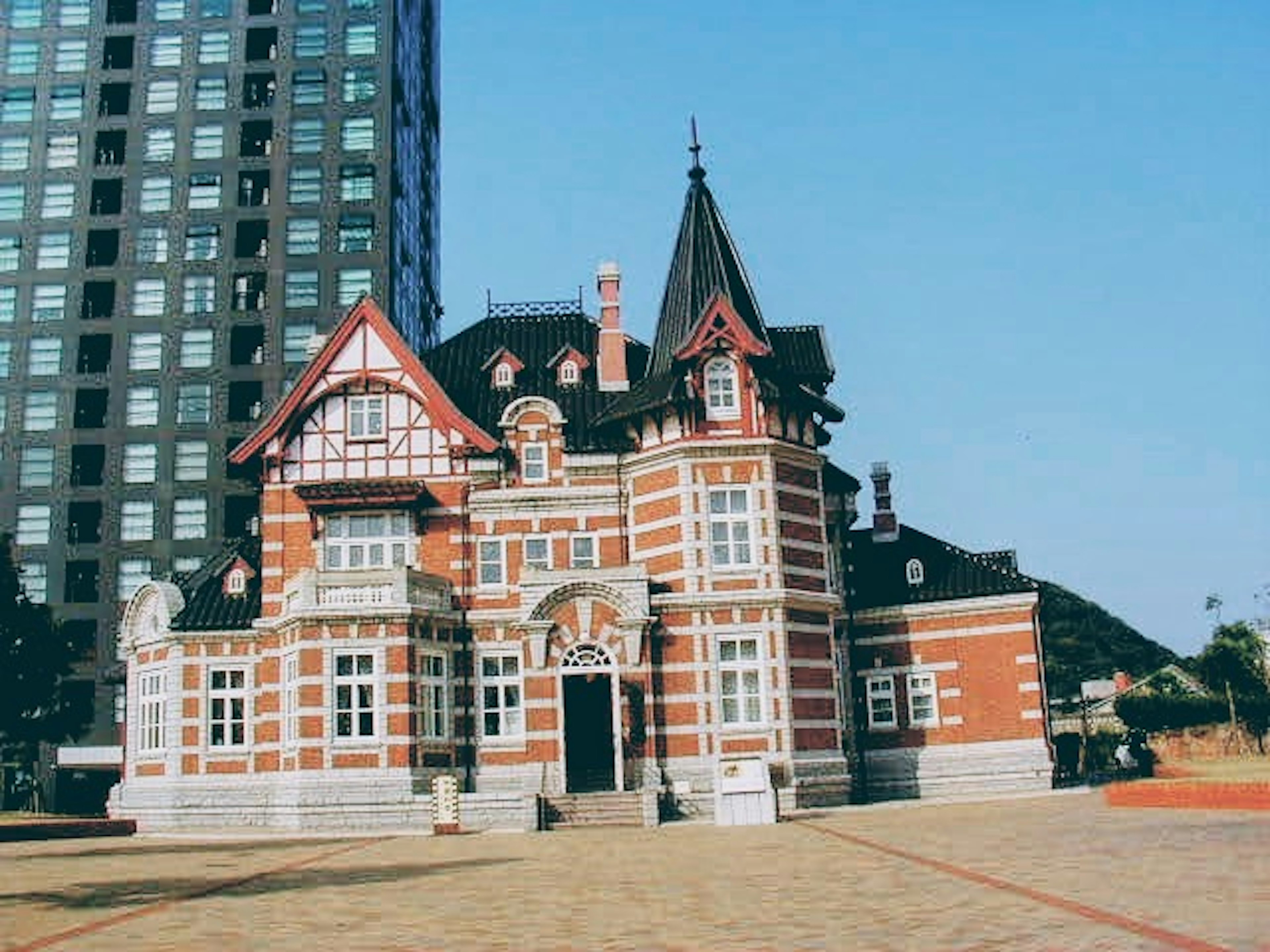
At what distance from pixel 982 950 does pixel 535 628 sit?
2486 centimetres

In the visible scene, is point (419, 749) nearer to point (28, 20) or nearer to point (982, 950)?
point (982, 950)

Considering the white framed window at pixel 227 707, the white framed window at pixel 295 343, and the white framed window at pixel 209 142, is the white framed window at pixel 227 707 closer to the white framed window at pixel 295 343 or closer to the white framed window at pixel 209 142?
the white framed window at pixel 295 343

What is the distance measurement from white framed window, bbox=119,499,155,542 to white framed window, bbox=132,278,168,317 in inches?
403

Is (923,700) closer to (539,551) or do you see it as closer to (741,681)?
A: (741,681)

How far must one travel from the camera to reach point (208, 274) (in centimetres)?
7112

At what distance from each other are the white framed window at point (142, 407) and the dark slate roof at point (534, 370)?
32.0 m

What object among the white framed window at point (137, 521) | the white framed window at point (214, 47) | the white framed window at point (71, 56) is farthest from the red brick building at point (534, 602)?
the white framed window at point (71, 56)

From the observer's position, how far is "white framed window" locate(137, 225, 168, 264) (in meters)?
71.6

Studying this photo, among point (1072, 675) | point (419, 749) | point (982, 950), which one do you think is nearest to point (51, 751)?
point (419, 749)

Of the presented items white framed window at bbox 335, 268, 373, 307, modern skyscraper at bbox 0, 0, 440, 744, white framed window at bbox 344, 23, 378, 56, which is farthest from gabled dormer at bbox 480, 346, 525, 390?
white framed window at bbox 344, 23, 378, 56

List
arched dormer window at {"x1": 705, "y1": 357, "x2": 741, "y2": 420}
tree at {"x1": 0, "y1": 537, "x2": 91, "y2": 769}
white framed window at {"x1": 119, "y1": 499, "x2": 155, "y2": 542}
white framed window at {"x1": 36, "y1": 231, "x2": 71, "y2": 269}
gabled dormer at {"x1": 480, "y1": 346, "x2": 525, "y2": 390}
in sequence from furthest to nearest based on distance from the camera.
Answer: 1. white framed window at {"x1": 36, "y1": 231, "x2": 71, "y2": 269}
2. white framed window at {"x1": 119, "y1": 499, "x2": 155, "y2": 542}
3. tree at {"x1": 0, "y1": 537, "x2": 91, "y2": 769}
4. gabled dormer at {"x1": 480, "y1": 346, "x2": 525, "y2": 390}
5. arched dormer window at {"x1": 705, "y1": 357, "x2": 741, "y2": 420}

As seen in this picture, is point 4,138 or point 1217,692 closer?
point 1217,692

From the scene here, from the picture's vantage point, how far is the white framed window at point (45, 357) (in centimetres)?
7044

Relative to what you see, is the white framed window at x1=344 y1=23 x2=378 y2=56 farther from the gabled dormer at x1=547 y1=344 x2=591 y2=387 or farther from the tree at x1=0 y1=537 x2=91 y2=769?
the gabled dormer at x1=547 y1=344 x2=591 y2=387
